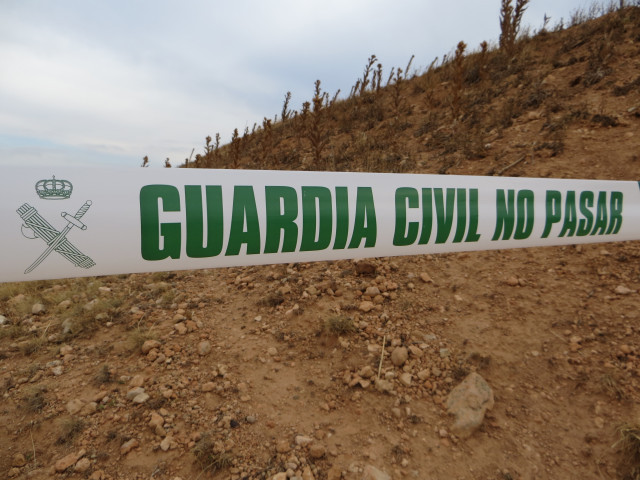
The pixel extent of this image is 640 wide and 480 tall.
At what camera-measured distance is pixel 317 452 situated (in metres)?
1.92

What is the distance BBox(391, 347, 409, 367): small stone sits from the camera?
2.52m

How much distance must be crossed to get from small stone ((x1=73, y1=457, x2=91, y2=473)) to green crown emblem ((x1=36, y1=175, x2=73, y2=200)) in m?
1.49

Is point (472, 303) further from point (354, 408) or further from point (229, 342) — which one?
point (229, 342)

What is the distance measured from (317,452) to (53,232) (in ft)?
5.72

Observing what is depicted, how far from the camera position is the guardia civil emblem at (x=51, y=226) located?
1447 millimetres

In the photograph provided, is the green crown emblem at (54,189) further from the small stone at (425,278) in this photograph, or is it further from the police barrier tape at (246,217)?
the small stone at (425,278)

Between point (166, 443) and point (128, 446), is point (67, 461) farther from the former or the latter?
point (166, 443)

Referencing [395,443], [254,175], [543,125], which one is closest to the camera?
[254,175]

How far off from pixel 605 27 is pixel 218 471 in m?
10.8

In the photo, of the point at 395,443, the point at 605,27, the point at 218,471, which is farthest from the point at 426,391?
the point at 605,27

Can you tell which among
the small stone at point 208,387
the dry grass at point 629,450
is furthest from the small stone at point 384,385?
the dry grass at point 629,450

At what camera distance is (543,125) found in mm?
5508

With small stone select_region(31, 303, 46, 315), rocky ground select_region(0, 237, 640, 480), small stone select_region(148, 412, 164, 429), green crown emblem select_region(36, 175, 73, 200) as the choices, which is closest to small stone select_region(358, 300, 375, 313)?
rocky ground select_region(0, 237, 640, 480)

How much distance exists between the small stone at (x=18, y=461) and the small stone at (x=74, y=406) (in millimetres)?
310
